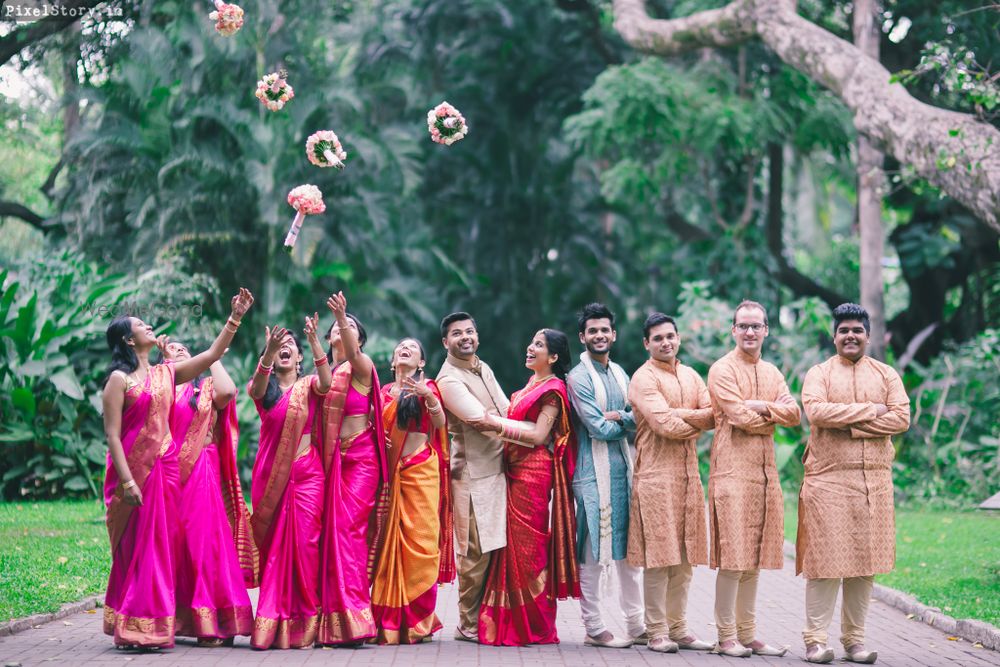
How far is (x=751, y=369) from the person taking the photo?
776 centimetres

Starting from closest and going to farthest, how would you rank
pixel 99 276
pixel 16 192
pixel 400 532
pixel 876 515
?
pixel 876 515 → pixel 400 532 → pixel 99 276 → pixel 16 192

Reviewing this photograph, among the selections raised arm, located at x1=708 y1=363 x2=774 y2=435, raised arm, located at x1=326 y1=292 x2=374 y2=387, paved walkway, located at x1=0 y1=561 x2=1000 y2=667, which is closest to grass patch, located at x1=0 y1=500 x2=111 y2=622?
paved walkway, located at x1=0 y1=561 x2=1000 y2=667

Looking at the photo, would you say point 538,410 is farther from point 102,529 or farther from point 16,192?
point 16,192

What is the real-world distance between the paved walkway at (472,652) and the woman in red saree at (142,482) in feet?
0.81

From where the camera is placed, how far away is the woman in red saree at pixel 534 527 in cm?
780

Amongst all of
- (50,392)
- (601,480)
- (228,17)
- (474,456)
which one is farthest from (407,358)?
(50,392)

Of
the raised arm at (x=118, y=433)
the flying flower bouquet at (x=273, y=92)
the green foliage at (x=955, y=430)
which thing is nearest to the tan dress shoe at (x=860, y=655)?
the raised arm at (x=118, y=433)

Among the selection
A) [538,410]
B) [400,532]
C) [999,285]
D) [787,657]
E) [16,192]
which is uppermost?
[16,192]

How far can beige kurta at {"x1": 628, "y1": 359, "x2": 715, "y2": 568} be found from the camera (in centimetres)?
756

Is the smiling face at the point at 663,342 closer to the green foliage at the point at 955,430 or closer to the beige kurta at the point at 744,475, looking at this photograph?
the beige kurta at the point at 744,475

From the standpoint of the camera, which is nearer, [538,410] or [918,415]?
[538,410]

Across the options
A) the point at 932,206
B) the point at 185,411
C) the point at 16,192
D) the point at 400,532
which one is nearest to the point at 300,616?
the point at 400,532

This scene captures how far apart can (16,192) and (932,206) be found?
20.6 m

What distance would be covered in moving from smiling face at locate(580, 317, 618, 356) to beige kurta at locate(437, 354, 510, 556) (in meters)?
0.70
